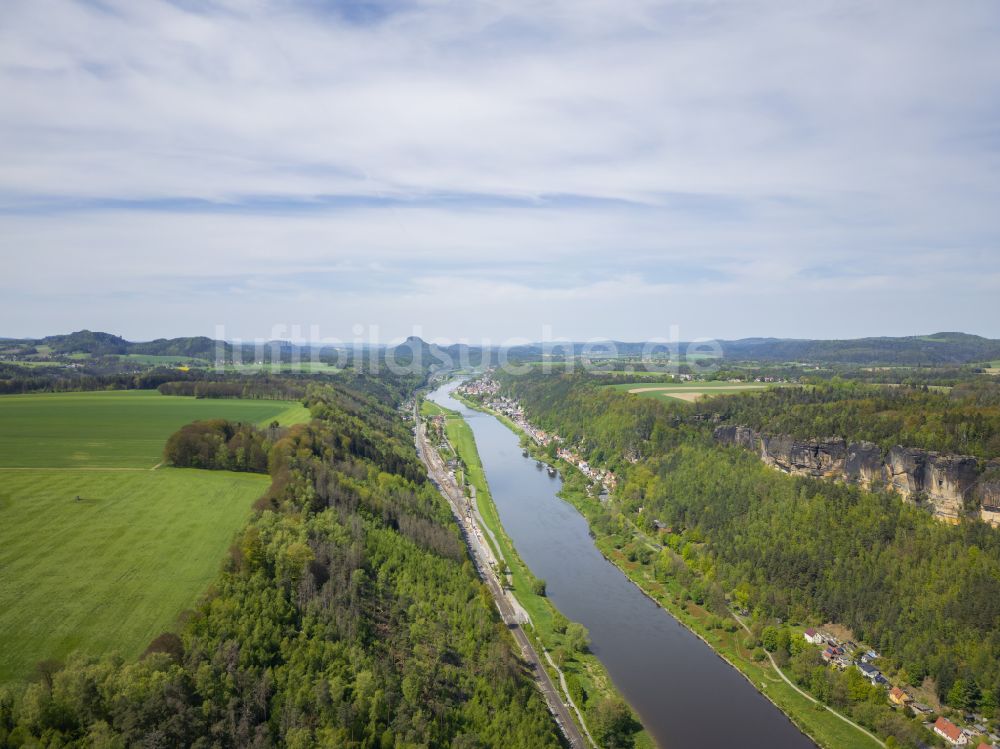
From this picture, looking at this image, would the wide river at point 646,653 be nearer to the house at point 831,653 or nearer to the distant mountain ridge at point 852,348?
the house at point 831,653

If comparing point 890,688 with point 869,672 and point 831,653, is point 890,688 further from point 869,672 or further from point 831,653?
point 831,653

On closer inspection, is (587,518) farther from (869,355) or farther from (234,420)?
(869,355)

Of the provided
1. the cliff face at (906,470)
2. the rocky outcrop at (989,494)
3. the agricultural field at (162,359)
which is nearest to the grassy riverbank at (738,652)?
the cliff face at (906,470)

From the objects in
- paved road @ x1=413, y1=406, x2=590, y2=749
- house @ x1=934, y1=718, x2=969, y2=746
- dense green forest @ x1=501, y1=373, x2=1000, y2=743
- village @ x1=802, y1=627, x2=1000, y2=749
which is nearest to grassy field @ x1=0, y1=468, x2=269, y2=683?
paved road @ x1=413, y1=406, x2=590, y2=749

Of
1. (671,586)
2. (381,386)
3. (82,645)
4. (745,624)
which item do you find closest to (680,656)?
(745,624)

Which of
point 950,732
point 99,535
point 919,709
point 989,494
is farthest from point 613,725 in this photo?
point 989,494

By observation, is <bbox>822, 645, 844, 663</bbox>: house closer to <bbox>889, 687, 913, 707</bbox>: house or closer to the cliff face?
<bbox>889, 687, 913, 707</bbox>: house
